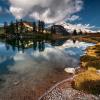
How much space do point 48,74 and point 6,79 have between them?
902cm

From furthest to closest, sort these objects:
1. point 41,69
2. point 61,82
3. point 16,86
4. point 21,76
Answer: point 41,69 → point 21,76 → point 61,82 → point 16,86

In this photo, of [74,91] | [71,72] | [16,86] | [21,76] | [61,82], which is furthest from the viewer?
[71,72]

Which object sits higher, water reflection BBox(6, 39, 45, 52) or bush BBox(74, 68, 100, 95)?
bush BBox(74, 68, 100, 95)

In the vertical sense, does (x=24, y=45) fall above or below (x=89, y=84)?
below

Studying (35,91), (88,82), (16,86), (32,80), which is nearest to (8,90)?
(16,86)

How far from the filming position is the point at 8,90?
1145 inches

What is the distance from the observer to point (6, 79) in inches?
1378

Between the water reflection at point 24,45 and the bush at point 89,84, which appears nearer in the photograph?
the bush at point 89,84

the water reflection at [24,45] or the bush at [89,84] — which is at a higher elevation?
the bush at [89,84]

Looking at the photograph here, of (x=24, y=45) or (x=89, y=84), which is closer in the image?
(x=89, y=84)

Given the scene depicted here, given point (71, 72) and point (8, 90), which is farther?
point (71, 72)

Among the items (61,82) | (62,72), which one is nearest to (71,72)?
(62,72)

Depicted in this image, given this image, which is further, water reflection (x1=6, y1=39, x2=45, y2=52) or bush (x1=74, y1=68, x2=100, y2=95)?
water reflection (x1=6, y1=39, x2=45, y2=52)

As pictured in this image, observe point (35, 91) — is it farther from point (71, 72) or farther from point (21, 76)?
point (71, 72)
